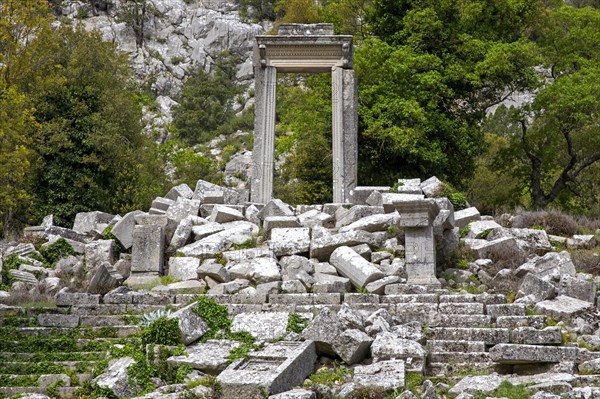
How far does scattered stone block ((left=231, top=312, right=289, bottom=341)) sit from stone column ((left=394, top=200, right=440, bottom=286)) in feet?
11.0

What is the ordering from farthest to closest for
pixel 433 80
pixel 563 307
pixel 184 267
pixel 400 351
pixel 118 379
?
pixel 433 80
pixel 184 267
pixel 563 307
pixel 400 351
pixel 118 379

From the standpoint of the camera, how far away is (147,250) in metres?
16.0

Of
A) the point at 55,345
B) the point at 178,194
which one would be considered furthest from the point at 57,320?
the point at 178,194

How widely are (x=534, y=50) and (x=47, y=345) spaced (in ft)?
69.9

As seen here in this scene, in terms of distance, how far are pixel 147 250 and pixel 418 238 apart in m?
5.47

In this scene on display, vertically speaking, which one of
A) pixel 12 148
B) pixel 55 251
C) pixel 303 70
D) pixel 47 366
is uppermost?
pixel 303 70

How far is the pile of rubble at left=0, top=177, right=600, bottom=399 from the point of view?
388 inches

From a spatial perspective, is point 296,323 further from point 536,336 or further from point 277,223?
point 277,223

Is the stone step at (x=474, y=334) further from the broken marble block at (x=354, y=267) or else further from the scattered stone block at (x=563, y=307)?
the broken marble block at (x=354, y=267)

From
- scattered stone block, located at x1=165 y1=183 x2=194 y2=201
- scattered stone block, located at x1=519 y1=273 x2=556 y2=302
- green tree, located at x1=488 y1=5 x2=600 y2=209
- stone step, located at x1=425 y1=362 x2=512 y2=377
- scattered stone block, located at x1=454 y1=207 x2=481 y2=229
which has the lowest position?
stone step, located at x1=425 y1=362 x2=512 y2=377

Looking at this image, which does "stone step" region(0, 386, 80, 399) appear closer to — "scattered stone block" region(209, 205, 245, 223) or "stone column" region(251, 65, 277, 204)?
"scattered stone block" region(209, 205, 245, 223)

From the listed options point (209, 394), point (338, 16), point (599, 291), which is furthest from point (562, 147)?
point (209, 394)

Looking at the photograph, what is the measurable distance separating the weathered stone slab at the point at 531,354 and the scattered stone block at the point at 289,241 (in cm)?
621

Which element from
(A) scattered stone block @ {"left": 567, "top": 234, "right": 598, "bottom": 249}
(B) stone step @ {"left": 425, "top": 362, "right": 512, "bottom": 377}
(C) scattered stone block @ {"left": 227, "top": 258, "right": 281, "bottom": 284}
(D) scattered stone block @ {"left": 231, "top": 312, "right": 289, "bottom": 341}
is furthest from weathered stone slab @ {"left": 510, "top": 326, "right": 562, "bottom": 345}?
(A) scattered stone block @ {"left": 567, "top": 234, "right": 598, "bottom": 249}
